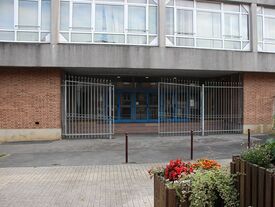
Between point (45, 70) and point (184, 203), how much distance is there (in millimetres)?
14430

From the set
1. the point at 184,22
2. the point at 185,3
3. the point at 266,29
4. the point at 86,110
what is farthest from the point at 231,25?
the point at 86,110

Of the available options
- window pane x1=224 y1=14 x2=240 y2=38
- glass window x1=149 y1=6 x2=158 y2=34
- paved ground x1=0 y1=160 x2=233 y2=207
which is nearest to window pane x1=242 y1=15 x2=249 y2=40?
window pane x1=224 y1=14 x2=240 y2=38

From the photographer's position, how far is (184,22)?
19078 millimetres

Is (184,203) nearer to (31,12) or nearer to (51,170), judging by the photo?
(51,170)

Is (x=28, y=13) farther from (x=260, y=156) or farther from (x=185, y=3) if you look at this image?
(x=260, y=156)

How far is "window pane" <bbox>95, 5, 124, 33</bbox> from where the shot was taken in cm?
1803

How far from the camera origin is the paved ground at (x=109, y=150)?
12008mm

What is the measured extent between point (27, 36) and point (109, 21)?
395 centimetres

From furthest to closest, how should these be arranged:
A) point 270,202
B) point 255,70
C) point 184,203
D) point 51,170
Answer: point 255,70 < point 51,170 < point 184,203 < point 270,202

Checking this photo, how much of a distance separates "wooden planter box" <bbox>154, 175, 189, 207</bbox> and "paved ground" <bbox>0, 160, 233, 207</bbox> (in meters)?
1.77

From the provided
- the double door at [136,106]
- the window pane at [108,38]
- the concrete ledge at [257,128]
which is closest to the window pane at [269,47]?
the concrete ledge at [257,128]

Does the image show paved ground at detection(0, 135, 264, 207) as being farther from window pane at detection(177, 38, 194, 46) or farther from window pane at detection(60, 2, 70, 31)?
window pane at detection(60, 2, 70, 31)

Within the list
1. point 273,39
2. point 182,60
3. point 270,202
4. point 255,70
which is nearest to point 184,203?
point 270,202

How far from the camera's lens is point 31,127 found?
1761 centimetres
